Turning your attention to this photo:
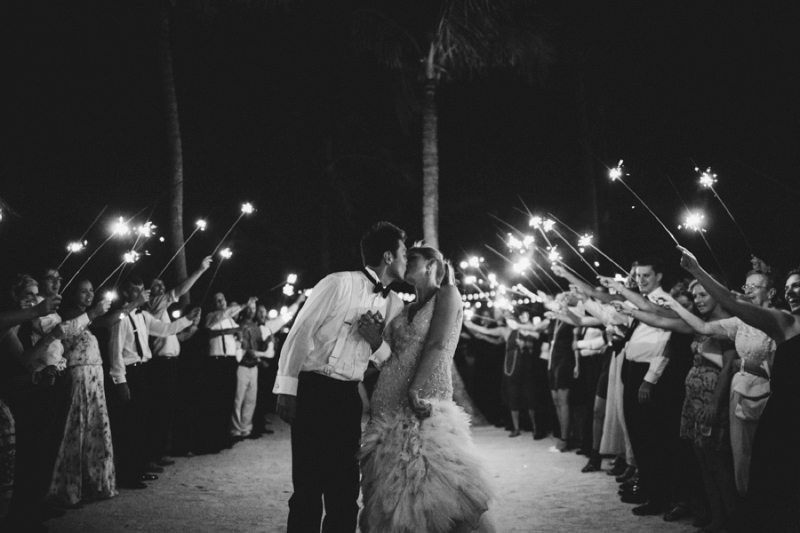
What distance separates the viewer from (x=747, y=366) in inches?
204

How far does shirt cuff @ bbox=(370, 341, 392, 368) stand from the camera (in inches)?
182

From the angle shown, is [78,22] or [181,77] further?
[181,77]

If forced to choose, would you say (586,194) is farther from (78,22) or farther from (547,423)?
(78,22)

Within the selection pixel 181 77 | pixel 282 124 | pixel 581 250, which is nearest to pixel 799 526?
pixel 181 77

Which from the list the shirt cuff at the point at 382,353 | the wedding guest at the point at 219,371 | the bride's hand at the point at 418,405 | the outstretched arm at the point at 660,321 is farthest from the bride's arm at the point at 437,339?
the wedding guest at the point at 219,371

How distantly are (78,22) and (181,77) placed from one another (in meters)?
3.11

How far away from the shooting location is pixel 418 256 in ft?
15.6

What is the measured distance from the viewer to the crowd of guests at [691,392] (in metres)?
3.44

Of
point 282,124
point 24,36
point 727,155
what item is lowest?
point 727,155

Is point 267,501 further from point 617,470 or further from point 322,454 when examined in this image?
point 617,470

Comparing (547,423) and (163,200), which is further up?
(163,200)

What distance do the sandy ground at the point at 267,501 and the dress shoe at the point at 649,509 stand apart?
0.10 m

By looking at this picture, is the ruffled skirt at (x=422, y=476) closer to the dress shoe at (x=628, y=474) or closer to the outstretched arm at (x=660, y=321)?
the outstretched arm at (x=660, y=321)

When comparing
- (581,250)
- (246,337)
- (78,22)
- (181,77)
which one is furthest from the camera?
(581,250)
